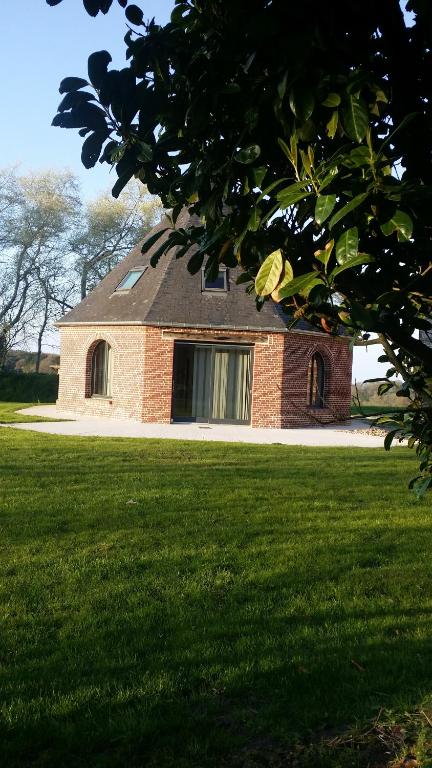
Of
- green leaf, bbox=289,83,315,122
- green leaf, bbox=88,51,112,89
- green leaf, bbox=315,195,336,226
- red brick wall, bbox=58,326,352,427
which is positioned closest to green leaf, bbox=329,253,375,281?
green leaf, bbox=315,195,336,226

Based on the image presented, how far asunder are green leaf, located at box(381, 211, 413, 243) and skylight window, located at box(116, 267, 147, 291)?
23.1m

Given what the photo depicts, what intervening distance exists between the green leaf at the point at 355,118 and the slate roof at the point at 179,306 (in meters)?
19.3

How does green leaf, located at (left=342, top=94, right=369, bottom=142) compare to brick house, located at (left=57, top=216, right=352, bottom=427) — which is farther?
brick house, located at (left=57, top=216, right=352, bottom=427)

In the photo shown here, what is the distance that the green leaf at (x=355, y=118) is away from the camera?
2.31 meters

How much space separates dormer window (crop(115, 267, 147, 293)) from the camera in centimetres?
2506

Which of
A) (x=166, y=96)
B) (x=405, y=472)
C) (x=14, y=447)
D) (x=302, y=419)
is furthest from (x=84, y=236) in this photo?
(x=166, y=96)

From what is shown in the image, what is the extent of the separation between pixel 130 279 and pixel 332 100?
23519mm

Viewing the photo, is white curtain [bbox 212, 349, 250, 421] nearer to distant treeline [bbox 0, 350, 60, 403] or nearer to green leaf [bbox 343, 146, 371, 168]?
distant treeline [bbox 0, 350, 60, 403]

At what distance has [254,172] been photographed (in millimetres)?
2660

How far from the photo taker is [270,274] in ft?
8.30

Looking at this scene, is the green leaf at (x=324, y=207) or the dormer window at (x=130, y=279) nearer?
the green leaf at (x=324, y=207)

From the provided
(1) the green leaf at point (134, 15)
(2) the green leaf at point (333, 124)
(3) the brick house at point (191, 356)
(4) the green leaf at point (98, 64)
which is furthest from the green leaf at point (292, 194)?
(3) the brick house at point (191, 356)

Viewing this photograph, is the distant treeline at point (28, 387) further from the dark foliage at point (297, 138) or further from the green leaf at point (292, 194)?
the green leaf at point (292, 194)

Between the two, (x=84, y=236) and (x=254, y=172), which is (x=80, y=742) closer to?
(x=254, y=172)
